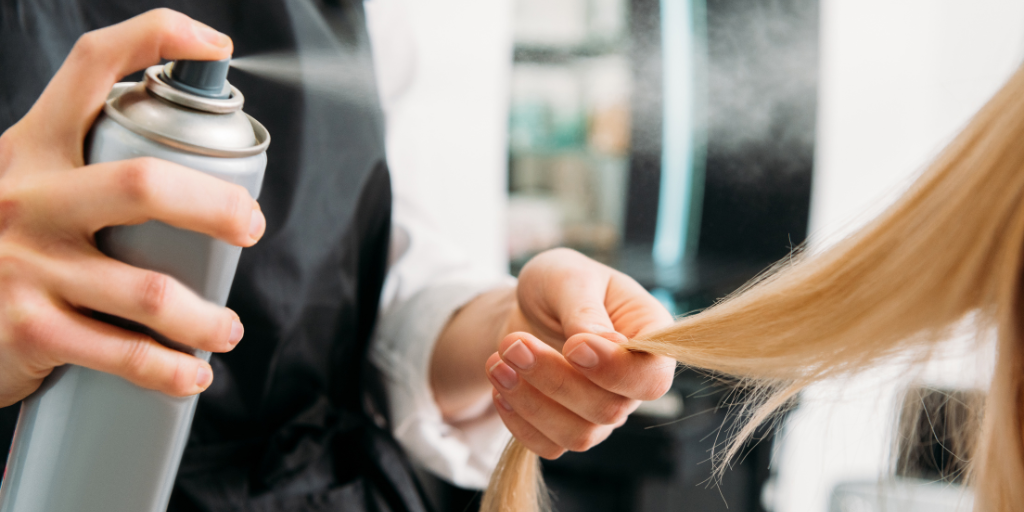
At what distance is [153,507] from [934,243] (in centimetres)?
43

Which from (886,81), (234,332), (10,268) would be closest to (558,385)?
(234,332)

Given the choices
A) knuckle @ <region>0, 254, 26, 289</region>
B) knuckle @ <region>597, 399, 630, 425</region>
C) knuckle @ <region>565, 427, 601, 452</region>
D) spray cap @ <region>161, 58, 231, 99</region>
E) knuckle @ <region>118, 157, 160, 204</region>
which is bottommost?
knuckle @ <region>565, 427, 601, 452</region>

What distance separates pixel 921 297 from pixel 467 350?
41 centimetres

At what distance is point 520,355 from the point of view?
0.37 meters

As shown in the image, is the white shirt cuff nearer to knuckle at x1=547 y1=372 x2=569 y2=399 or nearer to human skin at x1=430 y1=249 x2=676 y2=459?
human skin at x1=430 y1=249 x2=676 y2=459

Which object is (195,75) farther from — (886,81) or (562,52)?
(886,81)

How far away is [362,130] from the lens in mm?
615

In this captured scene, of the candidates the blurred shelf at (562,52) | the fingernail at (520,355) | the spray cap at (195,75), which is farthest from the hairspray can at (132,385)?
the blurred shelf at (562,52)

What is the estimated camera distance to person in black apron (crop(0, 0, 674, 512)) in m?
0.51

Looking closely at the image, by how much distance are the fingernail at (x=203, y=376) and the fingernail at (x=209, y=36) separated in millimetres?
165

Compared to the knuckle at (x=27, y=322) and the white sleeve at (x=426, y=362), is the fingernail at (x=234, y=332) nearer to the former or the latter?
the knuckle at (x=27, y=322)

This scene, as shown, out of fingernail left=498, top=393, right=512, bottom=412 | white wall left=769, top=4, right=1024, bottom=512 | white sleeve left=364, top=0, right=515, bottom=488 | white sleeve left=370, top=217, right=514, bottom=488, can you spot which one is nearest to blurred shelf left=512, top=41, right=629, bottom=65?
white wall left=769, top=4, right=1024, bottom=512

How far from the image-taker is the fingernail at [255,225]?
313mm

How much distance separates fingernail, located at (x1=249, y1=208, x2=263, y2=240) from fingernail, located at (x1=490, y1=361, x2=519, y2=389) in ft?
0.51
